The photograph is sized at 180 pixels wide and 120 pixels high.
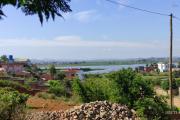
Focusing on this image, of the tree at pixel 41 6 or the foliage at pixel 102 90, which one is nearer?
the tree at pixel 41 6

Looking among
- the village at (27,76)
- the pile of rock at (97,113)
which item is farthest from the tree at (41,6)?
the village at (27,76)

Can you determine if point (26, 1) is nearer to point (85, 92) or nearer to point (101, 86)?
point (101, 86)

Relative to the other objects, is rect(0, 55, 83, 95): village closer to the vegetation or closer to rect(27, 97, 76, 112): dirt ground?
rect(27, 97, 76, 112): dirt ground

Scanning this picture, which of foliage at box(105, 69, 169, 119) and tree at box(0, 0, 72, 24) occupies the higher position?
tree at box(0, 0, 72, 24)

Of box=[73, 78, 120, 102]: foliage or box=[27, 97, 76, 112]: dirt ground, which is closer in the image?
box=[27, 97, 76, 112]: dirt ground

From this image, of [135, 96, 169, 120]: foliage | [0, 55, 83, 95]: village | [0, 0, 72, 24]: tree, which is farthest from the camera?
[0, 55, 83, 95]: village

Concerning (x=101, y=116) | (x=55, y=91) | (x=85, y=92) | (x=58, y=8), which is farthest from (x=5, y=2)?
(x=55, y=91)

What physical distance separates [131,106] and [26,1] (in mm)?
14047

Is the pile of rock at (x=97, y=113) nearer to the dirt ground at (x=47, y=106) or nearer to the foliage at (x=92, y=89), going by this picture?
the dirt ground at (x=47, y=106)

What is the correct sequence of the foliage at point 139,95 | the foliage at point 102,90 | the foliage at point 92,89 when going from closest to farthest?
the foliage at point 139,95 → the foliage at point 102,90 → the foliage at point 92,89

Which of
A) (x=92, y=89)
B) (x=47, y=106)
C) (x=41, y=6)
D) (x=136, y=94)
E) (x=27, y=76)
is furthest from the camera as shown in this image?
(x=27, y=76)

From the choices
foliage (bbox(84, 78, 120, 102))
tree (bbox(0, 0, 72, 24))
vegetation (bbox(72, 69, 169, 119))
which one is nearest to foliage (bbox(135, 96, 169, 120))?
vegetation (bbox(72, 69, 169, 119))

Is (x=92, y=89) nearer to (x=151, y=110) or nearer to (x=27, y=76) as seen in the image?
(x=151, y=110)

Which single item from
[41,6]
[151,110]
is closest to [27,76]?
Result: [151,110]
